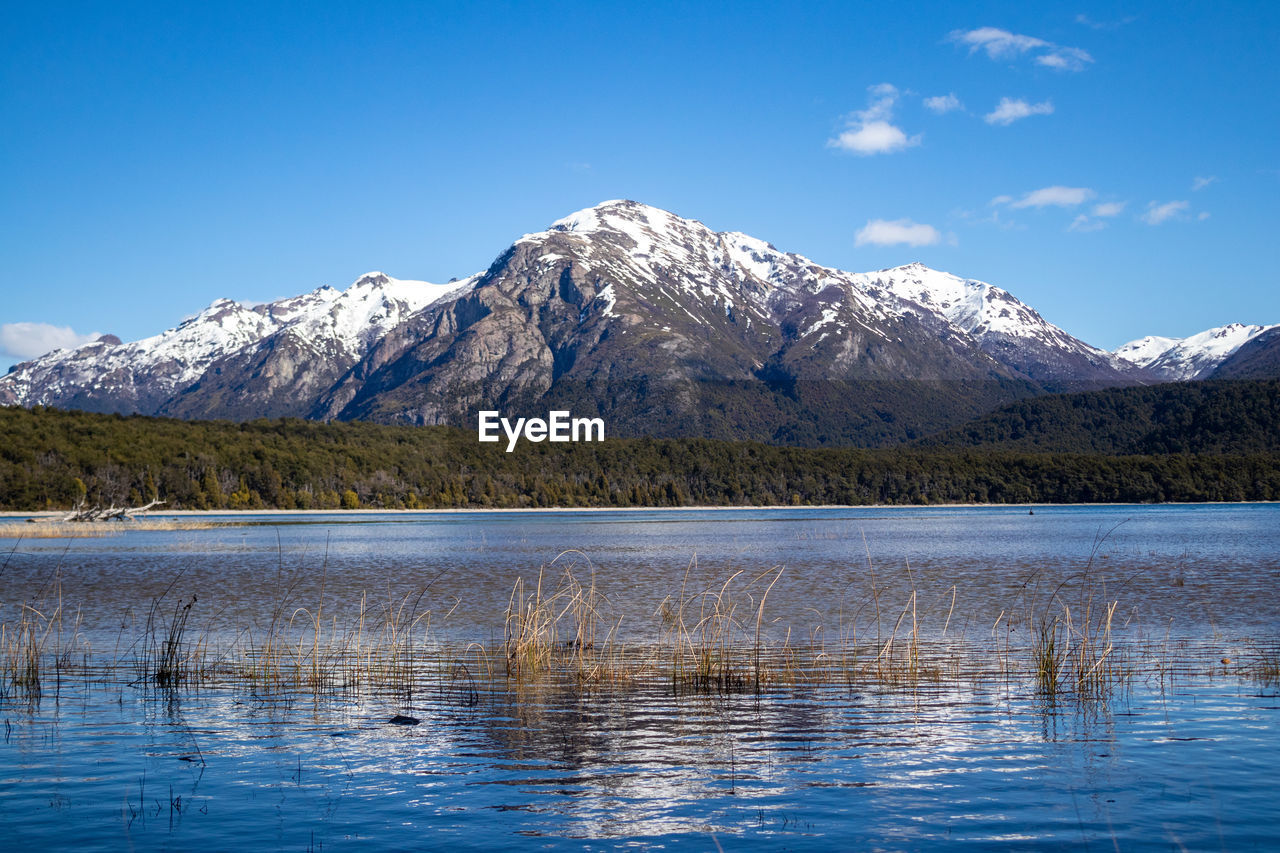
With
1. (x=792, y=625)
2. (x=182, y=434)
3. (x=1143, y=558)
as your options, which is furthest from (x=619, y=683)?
(x=182, y=434)

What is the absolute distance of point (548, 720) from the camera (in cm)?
1748

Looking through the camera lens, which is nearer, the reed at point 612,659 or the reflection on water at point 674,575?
the reed at point 612,659

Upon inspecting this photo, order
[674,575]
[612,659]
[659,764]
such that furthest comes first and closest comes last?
[674,575], [612,659], [659,764]

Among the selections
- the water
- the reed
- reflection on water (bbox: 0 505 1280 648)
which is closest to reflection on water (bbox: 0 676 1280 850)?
the water

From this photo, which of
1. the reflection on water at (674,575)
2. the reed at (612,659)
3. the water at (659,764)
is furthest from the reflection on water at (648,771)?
the reflection on water at (674,575)

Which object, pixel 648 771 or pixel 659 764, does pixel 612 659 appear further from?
pixel 648 771

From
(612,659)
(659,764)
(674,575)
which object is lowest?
(659,764)

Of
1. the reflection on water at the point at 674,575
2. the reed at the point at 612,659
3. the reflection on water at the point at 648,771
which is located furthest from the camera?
the reflection on water at the point at 674,575

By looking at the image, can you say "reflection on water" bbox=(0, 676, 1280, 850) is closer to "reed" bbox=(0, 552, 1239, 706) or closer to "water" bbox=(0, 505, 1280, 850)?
"water" bbox=(0, 505, 1280, 850)

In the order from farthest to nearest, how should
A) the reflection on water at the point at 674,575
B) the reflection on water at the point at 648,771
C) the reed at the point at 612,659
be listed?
the reflection on water at the point at 674,575 < the reed at the point at 612,659 < the reflection on water at the point at 648,771

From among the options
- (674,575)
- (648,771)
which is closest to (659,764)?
(648,771)

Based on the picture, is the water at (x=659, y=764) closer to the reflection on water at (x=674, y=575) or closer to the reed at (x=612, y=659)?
the reed at (x=612, y=659)

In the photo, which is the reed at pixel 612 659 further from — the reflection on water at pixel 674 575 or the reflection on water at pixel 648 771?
the reflection on water at pixel 674 575

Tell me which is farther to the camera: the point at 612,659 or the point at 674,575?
the point at 674,575
